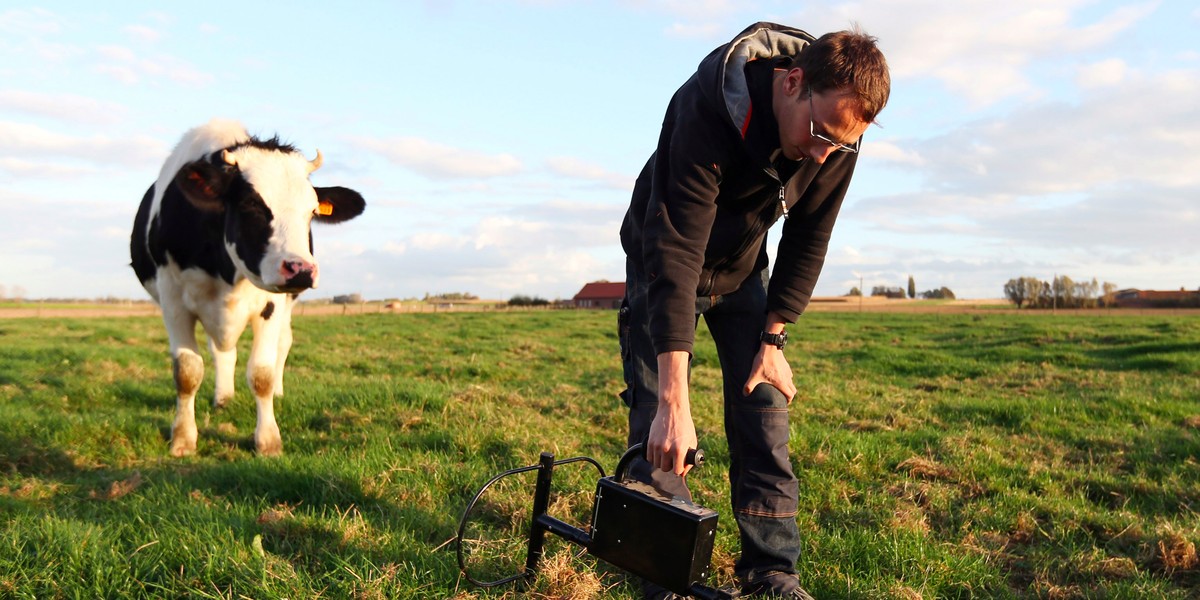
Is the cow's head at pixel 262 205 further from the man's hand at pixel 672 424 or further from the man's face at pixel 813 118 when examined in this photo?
the man's face at pixel 813 118

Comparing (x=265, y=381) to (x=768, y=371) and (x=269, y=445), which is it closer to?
(x=269, y=445)

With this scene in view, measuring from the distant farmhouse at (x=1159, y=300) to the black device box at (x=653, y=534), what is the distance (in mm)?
55713

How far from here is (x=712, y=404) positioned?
7316 millimetres

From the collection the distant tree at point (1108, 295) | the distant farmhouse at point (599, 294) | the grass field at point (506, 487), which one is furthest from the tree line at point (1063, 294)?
the grass field at point (506, 487)

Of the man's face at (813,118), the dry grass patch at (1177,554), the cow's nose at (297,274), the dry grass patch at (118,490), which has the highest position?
the man's face at (813,118)

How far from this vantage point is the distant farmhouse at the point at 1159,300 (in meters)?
47.5

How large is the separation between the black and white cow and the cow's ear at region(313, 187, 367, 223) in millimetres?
474

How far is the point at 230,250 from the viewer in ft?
18.7

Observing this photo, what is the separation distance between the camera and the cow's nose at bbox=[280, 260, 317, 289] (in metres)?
5.25

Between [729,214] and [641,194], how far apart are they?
0.34 metres

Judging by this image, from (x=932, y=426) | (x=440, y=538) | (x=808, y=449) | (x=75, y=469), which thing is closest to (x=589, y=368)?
(x=932, y=426)

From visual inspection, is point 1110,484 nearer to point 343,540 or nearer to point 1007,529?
point 1007,529

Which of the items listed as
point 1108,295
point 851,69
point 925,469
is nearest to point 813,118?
point 851,69

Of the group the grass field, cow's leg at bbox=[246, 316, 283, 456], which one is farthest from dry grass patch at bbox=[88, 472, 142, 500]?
cow's leg at bbox=[246, 316, 283, 456]
